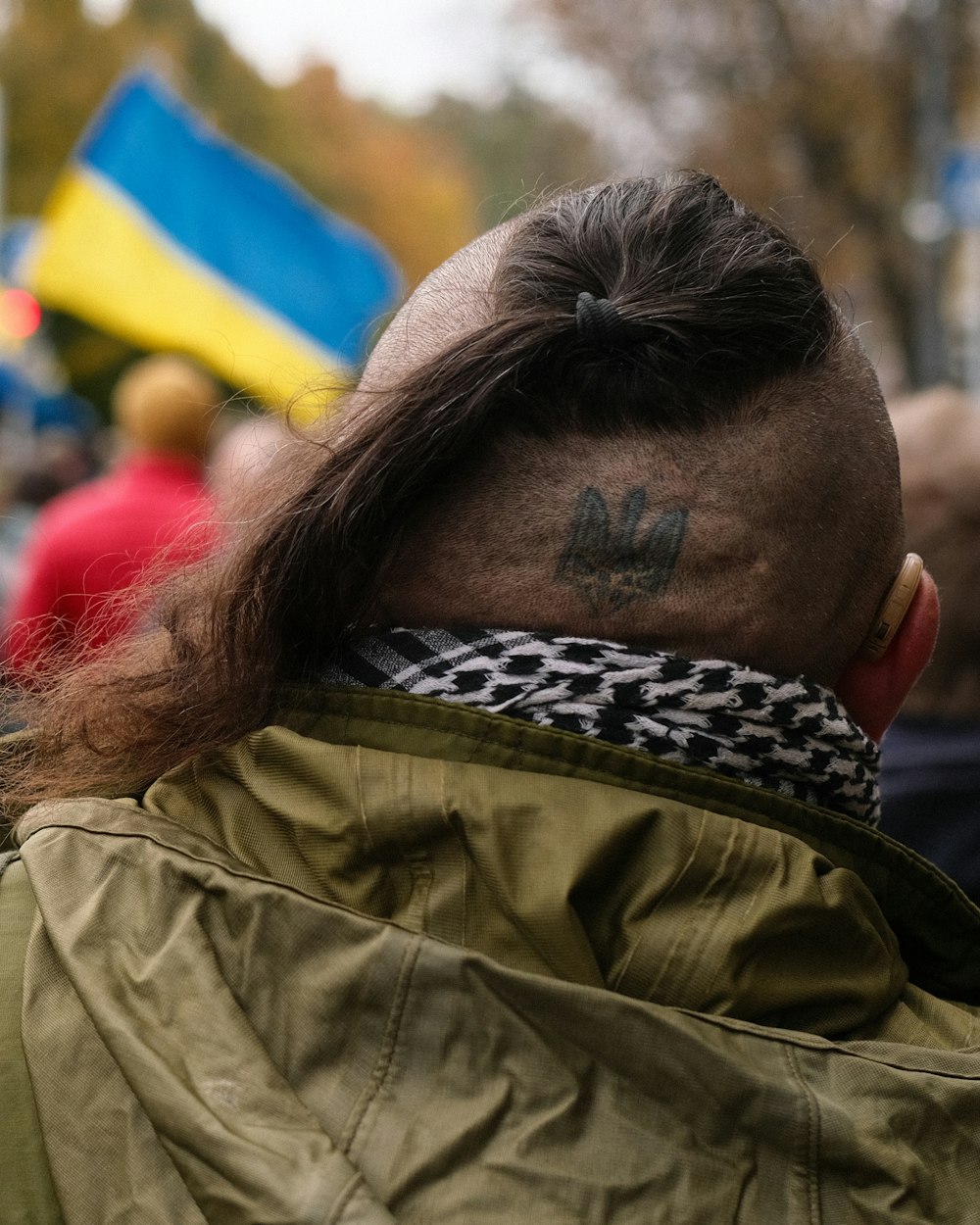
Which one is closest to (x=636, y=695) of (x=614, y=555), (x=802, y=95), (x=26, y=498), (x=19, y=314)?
(x=614, y=555)

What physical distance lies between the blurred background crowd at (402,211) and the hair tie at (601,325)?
0.36 meters

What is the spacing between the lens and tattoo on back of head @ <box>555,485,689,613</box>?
1325 millimetres

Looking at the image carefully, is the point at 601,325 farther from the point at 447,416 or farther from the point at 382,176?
the point at 382,176

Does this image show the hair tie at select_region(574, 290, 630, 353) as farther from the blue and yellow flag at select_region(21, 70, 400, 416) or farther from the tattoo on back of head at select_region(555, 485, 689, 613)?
the blue and yellow flag at select_region(21, 70, 400, 416)

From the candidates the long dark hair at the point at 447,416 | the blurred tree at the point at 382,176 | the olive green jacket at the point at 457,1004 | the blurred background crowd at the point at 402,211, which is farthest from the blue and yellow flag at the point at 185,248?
the blurred tree at the point at 382,176

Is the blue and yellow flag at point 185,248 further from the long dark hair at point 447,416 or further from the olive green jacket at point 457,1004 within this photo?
the olive green jacket at point 457,1004

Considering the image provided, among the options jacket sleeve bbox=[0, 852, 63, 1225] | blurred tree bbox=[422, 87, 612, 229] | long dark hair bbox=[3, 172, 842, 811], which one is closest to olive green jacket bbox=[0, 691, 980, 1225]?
jacket sleeve bbox=[0, 852, 63, 1225]

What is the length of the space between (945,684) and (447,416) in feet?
5.90

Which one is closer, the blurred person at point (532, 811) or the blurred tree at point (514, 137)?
the blurred person at point (532, 811)

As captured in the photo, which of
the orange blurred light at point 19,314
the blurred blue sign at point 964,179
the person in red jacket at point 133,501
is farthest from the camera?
the orange blurred light at point 19,314

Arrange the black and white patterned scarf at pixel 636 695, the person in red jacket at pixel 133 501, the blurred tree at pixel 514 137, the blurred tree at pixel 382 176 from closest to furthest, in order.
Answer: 1. the black and white patterned scarf at pixel 636 695
2. the person in red jacket at pixel 133 501
3. the blurred tree at pixel 514 137
4. the blurred tree at pixel 382 176

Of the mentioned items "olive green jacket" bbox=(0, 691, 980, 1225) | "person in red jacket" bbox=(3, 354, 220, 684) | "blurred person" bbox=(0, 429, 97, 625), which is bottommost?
"blurred person" bbox=(0, 429, 97, 625)

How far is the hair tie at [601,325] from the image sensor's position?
4.30 feet

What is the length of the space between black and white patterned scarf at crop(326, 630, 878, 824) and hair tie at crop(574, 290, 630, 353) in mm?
275
